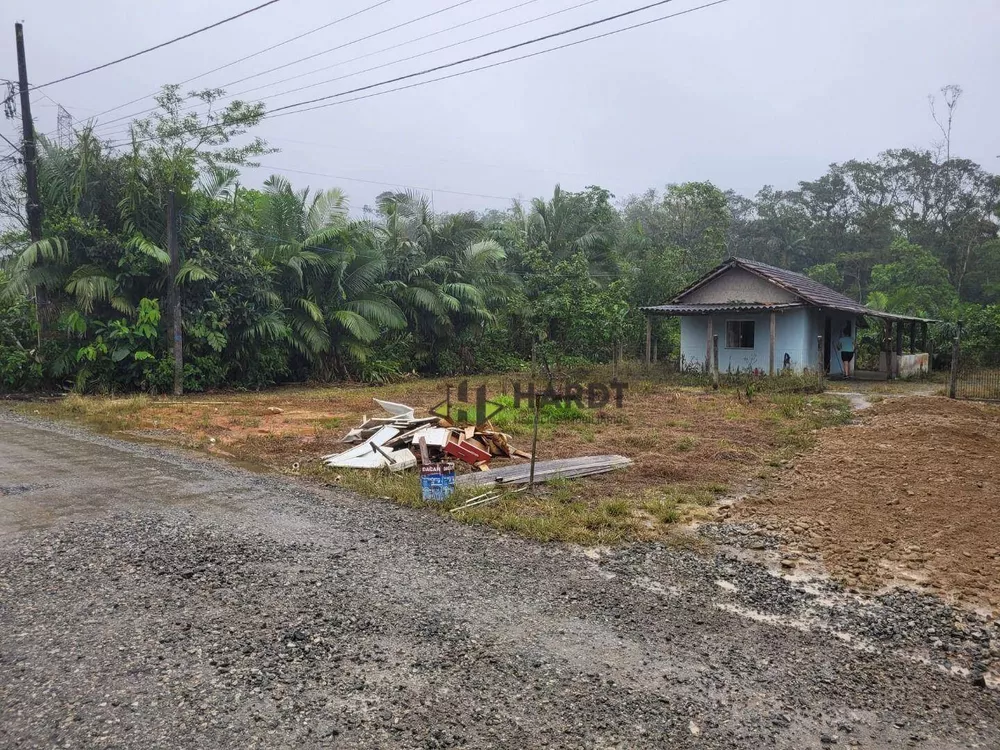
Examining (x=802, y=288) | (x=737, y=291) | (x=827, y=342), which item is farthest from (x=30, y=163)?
(x=827, y=342)

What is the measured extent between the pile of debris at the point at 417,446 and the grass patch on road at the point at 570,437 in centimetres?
29

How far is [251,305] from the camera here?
56.3 feet

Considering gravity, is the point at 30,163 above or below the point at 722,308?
above

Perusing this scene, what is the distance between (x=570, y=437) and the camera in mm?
10383

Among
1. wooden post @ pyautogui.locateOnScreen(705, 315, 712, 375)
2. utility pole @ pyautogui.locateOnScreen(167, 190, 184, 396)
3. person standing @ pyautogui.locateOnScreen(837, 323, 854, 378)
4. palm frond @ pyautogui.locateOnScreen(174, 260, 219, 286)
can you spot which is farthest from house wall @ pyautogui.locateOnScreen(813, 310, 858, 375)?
utility pole @ pyautogui.locateOnScreen(167, 190, 184, 396)

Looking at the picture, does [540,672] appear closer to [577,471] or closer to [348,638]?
[348,638]

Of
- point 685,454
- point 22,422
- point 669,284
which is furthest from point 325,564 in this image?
point 669,284

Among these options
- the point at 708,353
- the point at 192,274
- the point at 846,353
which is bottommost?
the point at 846,353

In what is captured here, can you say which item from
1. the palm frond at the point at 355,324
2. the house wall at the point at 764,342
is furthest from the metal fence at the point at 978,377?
the palm frond at the point at 355,324

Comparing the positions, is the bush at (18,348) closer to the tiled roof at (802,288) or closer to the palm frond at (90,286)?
the palm frond at (90,286)

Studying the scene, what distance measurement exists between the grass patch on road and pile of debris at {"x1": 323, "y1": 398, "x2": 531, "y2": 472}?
0.29 metres

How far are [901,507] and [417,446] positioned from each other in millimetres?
5266

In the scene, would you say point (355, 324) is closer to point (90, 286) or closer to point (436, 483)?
point (90, 286)

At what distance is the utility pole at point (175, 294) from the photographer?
51.4ft
